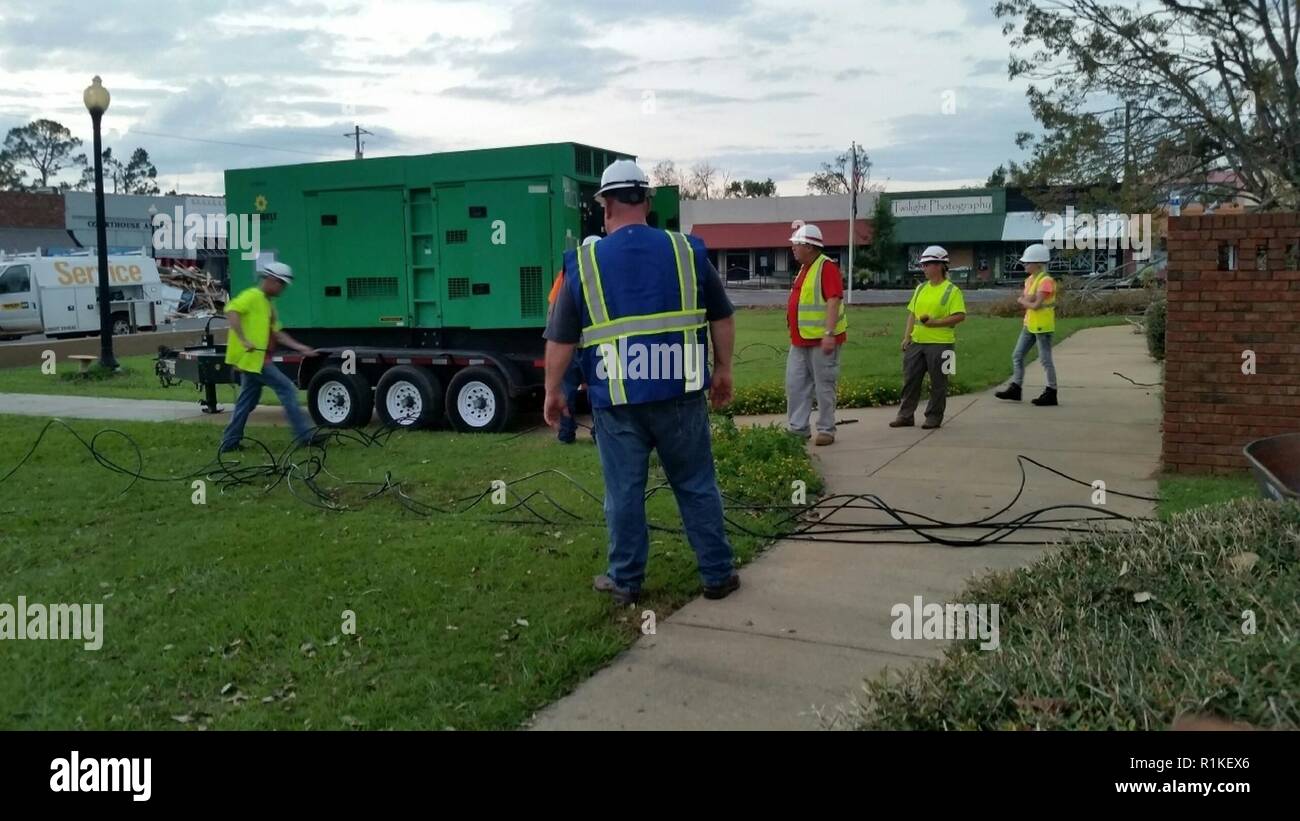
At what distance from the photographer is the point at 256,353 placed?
10.3 metres

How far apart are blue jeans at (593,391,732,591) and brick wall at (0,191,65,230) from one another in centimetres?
5918

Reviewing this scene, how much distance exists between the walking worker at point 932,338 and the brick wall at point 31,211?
184 feet

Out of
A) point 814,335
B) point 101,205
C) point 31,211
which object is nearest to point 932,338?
point 814,335

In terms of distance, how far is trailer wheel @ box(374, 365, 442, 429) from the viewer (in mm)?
12133

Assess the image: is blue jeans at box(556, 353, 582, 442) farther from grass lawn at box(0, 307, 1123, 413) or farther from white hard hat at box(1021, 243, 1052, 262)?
white hard hat at box(1021, 243, 1052, 262)

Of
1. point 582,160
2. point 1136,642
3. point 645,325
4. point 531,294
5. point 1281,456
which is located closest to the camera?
point 1136,642

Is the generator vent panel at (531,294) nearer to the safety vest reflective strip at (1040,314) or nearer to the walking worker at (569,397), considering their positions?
the walking worker at (569,397)

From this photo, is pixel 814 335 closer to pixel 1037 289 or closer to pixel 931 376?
pixel 931 376

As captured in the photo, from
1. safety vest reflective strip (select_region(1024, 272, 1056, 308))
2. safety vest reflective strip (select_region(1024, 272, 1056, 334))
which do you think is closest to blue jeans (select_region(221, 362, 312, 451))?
safety vest reflective strip (select_region(1024, 272, 1056, 334))

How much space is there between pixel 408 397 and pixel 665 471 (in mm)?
7283

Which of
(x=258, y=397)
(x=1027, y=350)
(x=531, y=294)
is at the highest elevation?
(x=531, y=294)

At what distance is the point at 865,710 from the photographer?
12.1 feet

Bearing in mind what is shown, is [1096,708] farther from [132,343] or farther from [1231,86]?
[132,343]
